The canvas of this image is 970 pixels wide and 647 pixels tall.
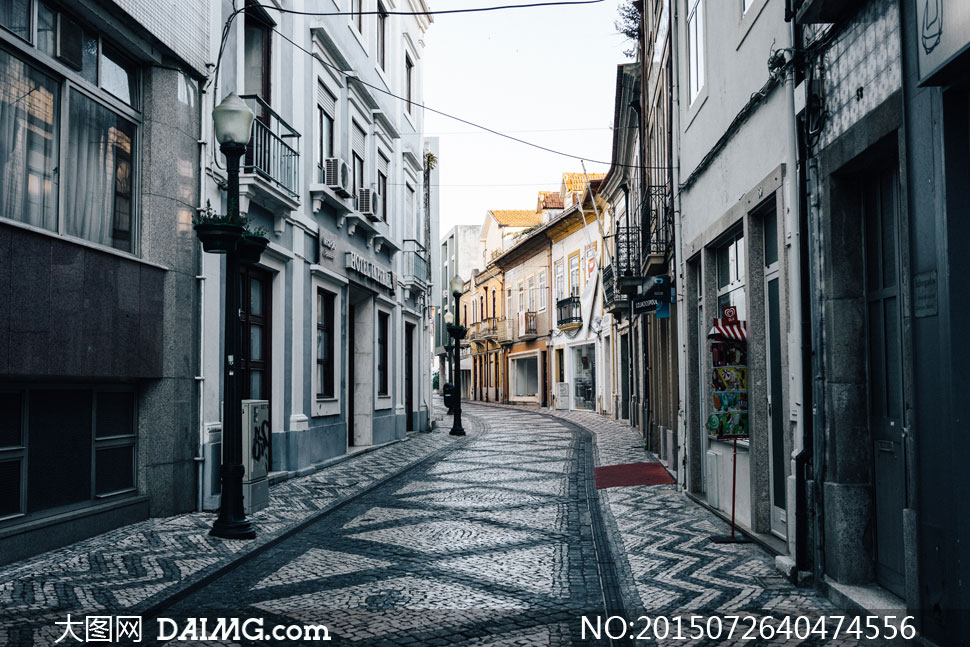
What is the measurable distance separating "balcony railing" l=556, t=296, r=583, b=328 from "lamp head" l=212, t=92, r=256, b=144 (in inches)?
1029

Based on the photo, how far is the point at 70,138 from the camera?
25.2ft

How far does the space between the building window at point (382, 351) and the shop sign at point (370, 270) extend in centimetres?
72

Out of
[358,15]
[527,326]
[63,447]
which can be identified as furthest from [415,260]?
[527,326]

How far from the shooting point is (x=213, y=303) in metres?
9.64

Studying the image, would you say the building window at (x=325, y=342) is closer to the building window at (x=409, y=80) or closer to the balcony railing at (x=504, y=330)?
the building window at (x=409, y=80)

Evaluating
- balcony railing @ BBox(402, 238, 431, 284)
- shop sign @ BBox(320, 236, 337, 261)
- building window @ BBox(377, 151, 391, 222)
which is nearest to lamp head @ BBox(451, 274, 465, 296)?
balcony railing @ BBox(402, 238, 431, 284)

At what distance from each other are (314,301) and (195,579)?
8.01 metres

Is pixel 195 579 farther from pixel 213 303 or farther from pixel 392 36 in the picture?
pixel 392 36

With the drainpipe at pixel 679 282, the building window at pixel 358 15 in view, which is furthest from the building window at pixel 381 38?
the drainpipe at pixel 679 282

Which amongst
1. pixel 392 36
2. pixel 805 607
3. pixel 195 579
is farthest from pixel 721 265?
pixel 392 36

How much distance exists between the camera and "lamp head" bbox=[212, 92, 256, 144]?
7.63m

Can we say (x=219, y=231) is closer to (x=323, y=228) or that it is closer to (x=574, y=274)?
(x=323, y=228)

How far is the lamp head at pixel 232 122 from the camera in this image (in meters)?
7.63

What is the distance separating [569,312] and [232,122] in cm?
2740
